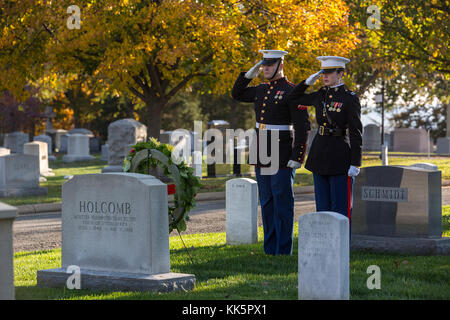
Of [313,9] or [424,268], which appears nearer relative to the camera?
[424,268]

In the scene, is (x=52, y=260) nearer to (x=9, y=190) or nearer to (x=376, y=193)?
(x=376, y=193)

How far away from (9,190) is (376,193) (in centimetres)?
1170

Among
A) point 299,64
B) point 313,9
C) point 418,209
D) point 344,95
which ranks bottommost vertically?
point 418,209

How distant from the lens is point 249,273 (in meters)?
8.20

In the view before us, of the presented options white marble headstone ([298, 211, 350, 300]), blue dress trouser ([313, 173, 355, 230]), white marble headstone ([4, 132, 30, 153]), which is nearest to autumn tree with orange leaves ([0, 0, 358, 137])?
blue dress trouser ([313, 173, 355, 230])

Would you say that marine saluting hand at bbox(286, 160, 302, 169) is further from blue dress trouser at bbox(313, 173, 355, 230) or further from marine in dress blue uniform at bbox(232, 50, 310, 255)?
blue dress trouser at bbox(313, 173, 355, 230)

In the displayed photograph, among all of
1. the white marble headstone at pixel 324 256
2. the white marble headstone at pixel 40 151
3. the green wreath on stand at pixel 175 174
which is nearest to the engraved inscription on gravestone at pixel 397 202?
the green wreath on stand at pixel 175 174

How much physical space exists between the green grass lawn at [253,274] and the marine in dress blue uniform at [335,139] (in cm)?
85

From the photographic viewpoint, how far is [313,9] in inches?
784

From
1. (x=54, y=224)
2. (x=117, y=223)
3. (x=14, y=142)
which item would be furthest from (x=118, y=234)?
(x=14, y=142)

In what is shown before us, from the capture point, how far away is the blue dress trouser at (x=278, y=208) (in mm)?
9062

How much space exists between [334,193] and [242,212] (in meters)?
2.05

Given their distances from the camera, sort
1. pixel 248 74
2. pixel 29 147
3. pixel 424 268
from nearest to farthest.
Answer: pixel 424 268 → pixel 248 74 → pixel 29 147
